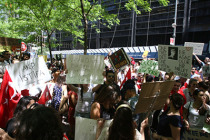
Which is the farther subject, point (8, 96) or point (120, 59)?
point (120, 59)

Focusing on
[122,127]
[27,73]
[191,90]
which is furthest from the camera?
[191,90]

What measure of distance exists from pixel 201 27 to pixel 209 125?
1246 inches

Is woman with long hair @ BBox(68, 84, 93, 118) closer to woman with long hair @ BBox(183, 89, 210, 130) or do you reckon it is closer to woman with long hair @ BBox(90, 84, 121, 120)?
woman with long hair @ BBox(90, 84, 121, 120)

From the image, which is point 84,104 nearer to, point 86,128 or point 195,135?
point 86,128

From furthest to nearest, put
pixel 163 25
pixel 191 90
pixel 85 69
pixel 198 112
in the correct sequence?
pixel 163 25, pixel 191 90, pixel 85 69, pixel 198 112

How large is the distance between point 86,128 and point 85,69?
5.76ft

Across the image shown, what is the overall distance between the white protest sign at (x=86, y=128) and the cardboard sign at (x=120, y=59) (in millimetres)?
2704

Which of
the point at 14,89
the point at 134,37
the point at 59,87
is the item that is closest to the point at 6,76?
the point at 14,89

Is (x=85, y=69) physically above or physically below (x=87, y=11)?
below

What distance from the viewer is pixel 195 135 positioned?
303cm

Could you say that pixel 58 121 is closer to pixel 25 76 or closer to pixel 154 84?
pixel 154 84

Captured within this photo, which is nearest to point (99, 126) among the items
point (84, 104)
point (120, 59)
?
point (84, 104)

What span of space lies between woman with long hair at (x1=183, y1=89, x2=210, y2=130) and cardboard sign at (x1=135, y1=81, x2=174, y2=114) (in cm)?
120

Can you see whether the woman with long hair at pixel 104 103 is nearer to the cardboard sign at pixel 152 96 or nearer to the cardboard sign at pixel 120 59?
the cardboard sign at pixel 152 96
